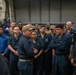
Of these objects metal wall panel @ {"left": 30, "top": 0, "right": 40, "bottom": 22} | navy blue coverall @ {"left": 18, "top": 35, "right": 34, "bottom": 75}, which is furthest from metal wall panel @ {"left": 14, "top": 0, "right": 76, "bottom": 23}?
navy blue coverall @ {"left": 18, "top": 35, "right": 34, "bottom": 75}

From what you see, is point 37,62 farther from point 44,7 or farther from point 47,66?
point 44,7

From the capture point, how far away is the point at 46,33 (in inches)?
316

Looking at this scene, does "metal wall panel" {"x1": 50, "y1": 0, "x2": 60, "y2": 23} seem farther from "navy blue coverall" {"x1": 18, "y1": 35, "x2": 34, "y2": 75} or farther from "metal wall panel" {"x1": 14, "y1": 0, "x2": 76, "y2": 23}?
"navy blue coverall" {"x1": 18, "y1": 35, "x2": 34, "y2": 75}

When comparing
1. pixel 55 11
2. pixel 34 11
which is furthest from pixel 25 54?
pixel 34 11

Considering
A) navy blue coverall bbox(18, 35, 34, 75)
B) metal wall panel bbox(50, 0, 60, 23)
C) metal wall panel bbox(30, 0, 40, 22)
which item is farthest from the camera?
metal wall panel bbox(30, 0, 40, 22)

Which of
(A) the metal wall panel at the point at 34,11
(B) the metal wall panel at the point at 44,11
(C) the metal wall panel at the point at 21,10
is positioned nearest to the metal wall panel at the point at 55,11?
(B) the metal wall panel at the point at 44,11

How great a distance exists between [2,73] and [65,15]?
1358cm

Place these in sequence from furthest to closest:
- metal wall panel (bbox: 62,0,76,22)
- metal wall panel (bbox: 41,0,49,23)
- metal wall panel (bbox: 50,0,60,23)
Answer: metal wall panel (bbox: 41,0,49,23) < metal wall panel (bbox: 50,0,60,23) < metal wall panel (bbox: 62,0,76,22)

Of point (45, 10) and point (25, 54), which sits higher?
point (45, 10)

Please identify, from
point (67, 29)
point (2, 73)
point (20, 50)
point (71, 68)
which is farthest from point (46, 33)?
point (2, 73)

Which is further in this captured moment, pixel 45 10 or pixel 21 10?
pixel 21 10

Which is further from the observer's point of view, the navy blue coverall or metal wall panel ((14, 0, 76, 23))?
metal wall panel ((14, 0, 76, 23))

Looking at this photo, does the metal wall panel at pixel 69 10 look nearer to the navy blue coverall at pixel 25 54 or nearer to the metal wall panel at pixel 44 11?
the metal wall panel at pixel 44 11

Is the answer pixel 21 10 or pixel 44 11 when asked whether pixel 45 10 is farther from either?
pixel 21 10
